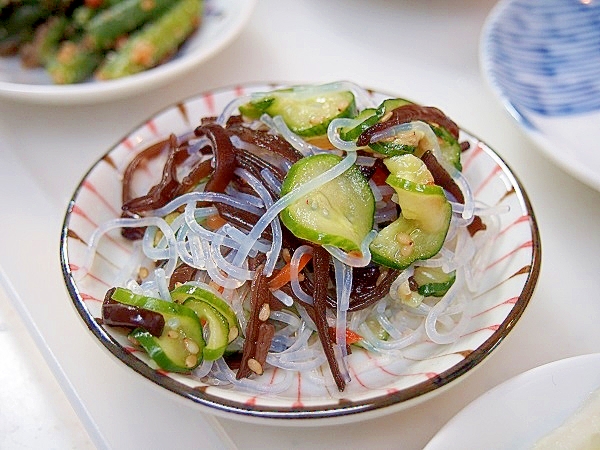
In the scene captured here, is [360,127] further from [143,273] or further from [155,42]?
[155,42]

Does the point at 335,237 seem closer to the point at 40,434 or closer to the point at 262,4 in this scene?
the point at 40,434

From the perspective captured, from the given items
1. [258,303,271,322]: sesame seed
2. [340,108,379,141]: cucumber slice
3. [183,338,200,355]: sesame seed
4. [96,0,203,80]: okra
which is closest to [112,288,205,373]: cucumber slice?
[183,338,200,355]: sesame seed

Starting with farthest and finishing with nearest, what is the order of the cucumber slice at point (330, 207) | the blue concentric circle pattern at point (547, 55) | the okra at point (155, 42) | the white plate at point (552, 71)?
1. the okra at point (155, 42)
2. the blue concentric circle pattern at point (547, 55)
3. the white plate at point (552, 71)
4. the cucumber slice at point (330, 207)

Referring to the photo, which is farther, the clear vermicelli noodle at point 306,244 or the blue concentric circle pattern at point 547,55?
the blue concentric circle pattern at point 547,55

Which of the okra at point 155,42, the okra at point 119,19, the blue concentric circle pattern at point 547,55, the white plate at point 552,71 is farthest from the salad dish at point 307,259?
the okra at point 119,19

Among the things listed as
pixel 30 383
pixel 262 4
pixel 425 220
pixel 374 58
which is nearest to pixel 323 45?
pixel 374 58

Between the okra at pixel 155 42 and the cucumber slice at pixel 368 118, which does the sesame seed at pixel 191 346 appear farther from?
the okra at pixel 155 42
